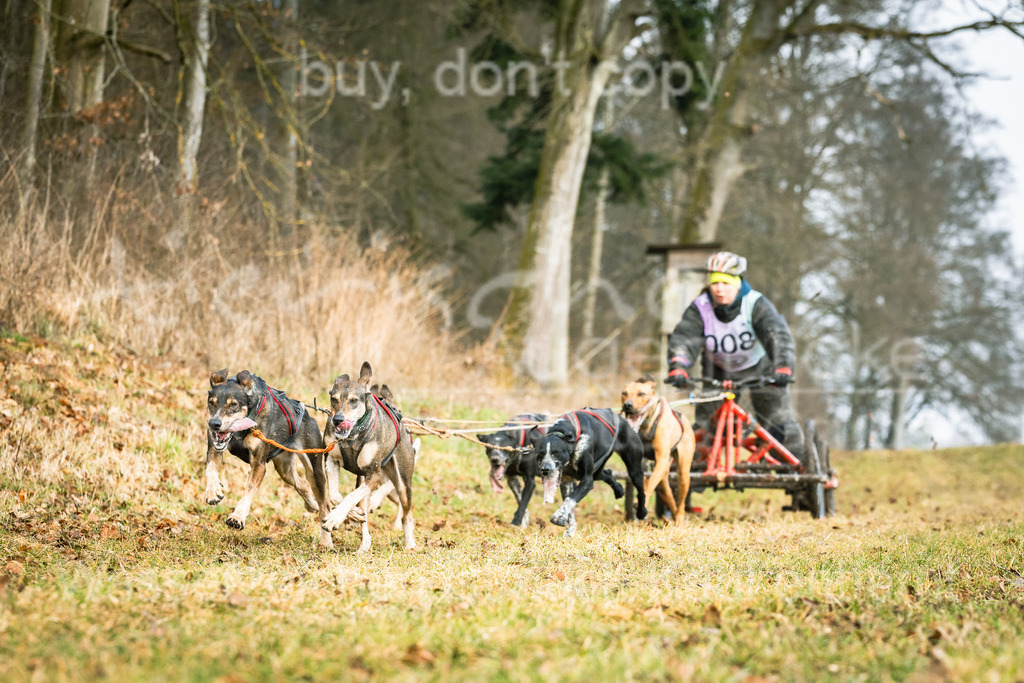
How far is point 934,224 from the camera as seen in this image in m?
28.3

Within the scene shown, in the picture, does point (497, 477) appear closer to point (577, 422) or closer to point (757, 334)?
point (577, 422)

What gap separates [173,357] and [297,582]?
6.86 m

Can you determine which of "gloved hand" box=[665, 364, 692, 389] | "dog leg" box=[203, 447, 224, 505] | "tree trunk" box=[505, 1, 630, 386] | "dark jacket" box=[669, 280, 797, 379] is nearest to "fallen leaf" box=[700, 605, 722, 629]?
"dog leg" box=[203, 447, 224, 505]

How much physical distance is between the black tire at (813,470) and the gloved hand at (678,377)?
52.8 inches

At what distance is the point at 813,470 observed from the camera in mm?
8648

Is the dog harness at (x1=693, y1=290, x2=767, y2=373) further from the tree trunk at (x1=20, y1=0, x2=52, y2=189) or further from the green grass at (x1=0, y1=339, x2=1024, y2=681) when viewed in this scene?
the tree trunk at (x1=20, y1=0, x2=52, y2=189)

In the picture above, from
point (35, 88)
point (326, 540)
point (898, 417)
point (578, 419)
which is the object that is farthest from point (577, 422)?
point (898, 417)

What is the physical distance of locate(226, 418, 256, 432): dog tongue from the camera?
5281mm

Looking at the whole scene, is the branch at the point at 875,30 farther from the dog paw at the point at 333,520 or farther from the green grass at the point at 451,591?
the dog paw at the point at 333,520

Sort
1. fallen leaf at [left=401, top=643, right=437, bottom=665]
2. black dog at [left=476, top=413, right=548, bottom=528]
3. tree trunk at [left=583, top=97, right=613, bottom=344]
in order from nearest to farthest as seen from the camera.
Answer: fallen leaf at [left=401, top=643, right=437, bottom=665] < black dog at [left=476, top=413, right=548, bottom=528] < tree trunk at [left=583, top=97, right=613, bottom=344]

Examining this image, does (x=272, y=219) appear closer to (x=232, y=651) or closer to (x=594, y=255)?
(x=232, y=651)

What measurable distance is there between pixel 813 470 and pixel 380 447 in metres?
4.68

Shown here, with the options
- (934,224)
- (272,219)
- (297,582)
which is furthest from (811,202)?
(297,582)

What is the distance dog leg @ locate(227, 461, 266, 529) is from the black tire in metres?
5.09
